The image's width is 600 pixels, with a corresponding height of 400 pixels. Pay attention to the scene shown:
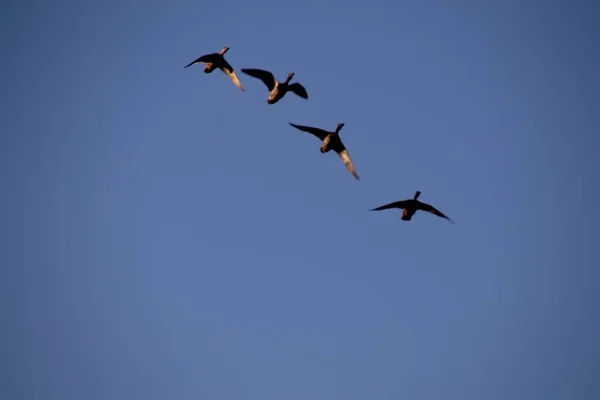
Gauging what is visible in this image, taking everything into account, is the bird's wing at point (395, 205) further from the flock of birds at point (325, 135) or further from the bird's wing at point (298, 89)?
the bird's wing at point (298, 89)

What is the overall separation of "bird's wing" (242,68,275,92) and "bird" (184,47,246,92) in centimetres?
351

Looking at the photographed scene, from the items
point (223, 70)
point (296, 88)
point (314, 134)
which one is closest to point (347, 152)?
point (314, 134)

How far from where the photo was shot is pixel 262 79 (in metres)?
29.2

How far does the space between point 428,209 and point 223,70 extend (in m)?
12.1

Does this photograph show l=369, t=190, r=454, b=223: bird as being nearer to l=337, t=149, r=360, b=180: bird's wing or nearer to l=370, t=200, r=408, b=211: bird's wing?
l=370, t=200, r=408, b=211: bird's wing

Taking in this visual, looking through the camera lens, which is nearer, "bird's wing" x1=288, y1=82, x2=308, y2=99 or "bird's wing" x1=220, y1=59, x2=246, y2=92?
"bird's wing" x1=288, y1=82, x2=308, y2=99

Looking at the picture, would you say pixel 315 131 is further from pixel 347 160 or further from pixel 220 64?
pixel 220 64

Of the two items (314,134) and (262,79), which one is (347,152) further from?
(262,79)

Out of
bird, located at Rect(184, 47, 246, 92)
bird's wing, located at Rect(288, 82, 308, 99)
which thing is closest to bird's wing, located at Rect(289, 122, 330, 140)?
bird's wing, located at Rect(288, 82, 308, 99)

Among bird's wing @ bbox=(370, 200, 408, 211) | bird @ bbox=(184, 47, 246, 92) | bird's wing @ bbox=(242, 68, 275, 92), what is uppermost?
bird @ bbox=(184, 47, 246, 92)

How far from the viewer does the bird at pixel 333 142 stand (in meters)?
30.0

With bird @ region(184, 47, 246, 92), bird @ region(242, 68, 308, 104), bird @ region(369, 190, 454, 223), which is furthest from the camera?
bird @ region(184, 47, 246, 92)

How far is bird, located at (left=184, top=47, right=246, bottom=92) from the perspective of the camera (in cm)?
3244

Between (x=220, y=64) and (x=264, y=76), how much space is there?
4.56 metres
